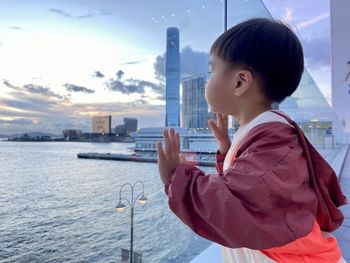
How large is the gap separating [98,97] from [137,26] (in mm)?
1969

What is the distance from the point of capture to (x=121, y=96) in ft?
22.7

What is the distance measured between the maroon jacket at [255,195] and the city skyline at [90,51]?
5.91 ft

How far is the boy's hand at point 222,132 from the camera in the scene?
2.11 ft

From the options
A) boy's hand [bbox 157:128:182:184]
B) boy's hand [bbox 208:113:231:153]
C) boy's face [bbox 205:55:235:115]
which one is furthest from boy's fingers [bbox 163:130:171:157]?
boy's hand [bbox 208:113:231:153]

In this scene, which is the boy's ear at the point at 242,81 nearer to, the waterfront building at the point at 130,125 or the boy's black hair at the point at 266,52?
the boy's black hair at the point at 266,52

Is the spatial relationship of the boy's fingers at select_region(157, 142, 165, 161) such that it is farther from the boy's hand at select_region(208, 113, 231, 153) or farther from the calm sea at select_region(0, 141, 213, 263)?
the calm sea at select_region(0, 141, 213, 263)

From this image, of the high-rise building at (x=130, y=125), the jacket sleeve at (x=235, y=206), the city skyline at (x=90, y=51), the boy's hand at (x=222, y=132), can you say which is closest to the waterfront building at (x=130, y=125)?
the high-rise building at (x=130, y=125)

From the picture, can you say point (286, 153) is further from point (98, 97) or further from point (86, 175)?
point (86, 175)

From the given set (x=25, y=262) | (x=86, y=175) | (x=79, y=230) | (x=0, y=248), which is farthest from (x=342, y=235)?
(x=86, y=175)

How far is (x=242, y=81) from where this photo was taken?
473 millimetres

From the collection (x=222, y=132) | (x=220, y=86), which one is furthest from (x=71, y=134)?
(x=220, y=86)

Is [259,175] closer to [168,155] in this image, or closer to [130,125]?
[168,155]

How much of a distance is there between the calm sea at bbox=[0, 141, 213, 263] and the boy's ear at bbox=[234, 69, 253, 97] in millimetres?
7815

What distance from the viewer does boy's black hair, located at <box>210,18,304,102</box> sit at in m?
0.46
